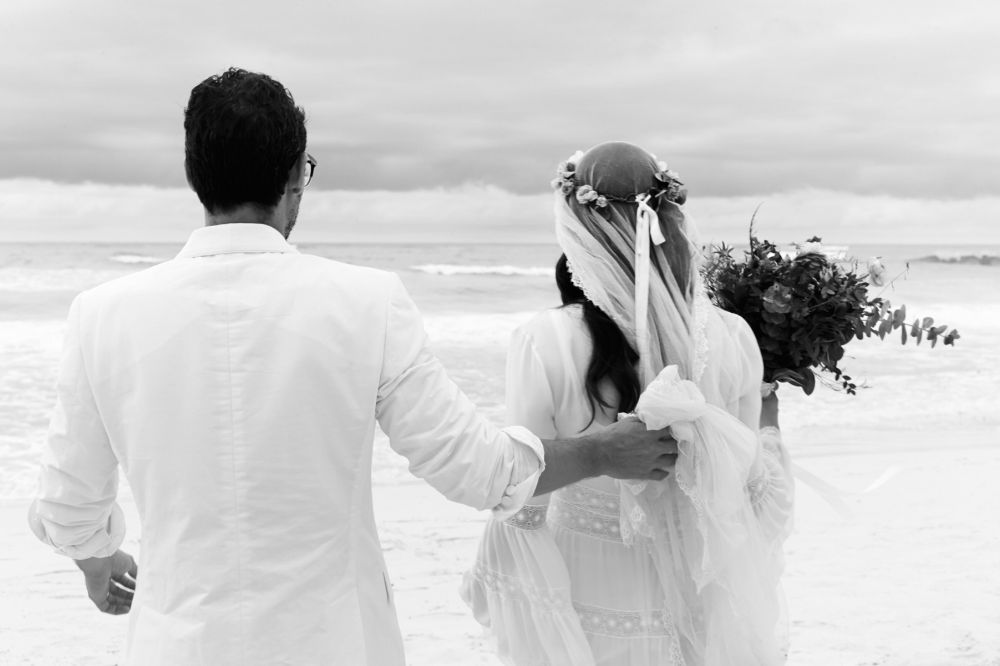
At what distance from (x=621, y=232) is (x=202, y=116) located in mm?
1171

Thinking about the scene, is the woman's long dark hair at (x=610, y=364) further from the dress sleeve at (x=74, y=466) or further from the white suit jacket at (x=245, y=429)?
the dress sleeve at (x=74, y=466)

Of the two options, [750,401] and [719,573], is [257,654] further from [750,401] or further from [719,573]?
[750,401]

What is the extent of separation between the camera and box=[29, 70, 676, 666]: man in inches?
74.9

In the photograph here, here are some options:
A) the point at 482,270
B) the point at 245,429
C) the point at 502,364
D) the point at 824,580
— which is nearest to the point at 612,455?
the point at 245,429

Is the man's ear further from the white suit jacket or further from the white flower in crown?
the white flower in crown

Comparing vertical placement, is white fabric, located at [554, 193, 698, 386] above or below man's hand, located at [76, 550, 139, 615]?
above

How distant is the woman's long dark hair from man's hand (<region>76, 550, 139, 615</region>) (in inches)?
47.0

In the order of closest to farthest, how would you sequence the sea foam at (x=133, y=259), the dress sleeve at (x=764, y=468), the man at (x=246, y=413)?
the man at (x=246, y=413) < the dress sleeve at (x=764, y=468) < the sea foam at (x=133, y=259)

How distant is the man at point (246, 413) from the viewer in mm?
1903

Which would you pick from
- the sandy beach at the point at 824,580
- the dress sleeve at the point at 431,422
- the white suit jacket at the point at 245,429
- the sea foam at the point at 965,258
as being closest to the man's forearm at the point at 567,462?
the dress sleeve at the point at 431,422

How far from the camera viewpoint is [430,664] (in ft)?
15.5

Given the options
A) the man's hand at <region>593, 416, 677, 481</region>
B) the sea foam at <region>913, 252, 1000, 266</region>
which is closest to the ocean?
the man's hand at <region>593, 416, 677, 481</region>

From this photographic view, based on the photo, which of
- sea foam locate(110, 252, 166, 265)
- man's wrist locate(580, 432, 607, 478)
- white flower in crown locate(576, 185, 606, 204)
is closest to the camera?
man's wrist locate(580, 432, 607, 478)

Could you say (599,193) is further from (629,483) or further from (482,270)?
(482,270)
